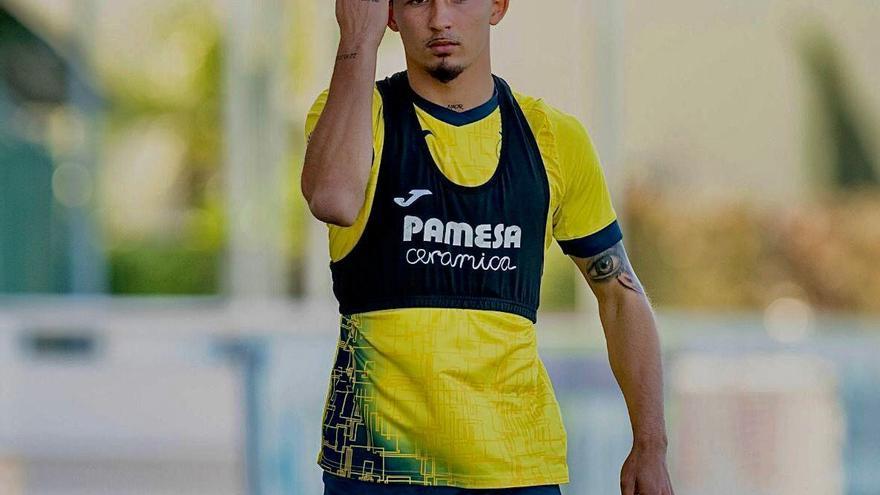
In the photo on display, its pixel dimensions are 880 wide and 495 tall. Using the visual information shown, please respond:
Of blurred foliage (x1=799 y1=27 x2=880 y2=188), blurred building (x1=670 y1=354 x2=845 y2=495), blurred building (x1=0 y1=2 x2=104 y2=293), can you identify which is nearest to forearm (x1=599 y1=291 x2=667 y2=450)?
blurred building (x1=670 y1=354 x2=845 y2=495)

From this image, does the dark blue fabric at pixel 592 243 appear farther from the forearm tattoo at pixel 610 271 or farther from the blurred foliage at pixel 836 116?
the blurred foliage at pixel 836 116

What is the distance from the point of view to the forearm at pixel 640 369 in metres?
3.05

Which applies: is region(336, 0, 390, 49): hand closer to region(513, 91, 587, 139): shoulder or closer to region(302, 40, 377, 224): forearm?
region(302, 40, 377, 224): forearm

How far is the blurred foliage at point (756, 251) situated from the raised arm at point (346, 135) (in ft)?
35.1

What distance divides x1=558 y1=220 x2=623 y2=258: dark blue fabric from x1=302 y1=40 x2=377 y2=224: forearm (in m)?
0.51

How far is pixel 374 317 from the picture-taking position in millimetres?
2895

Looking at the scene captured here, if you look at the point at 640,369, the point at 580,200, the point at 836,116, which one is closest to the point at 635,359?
the point at 640,369

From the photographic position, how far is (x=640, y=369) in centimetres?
306

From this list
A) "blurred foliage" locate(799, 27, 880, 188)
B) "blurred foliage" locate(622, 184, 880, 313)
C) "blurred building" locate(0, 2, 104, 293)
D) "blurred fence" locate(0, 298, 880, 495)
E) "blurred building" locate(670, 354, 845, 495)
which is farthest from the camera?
"blurred foliage" locate(799, 27, 880, 188)

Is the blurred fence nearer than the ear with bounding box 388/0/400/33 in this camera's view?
No

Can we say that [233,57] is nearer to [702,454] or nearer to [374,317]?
[702,454]

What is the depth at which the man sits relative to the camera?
287cm

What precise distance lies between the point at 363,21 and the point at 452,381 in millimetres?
615

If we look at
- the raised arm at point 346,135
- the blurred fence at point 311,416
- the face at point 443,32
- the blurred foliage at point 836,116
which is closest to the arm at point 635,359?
the face at point 443,32
